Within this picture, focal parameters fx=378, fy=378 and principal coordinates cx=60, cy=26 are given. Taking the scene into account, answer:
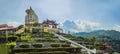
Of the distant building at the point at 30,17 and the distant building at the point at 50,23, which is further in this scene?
the distant building at the point at 50,23

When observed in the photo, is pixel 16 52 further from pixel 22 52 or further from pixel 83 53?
pixel 83 53

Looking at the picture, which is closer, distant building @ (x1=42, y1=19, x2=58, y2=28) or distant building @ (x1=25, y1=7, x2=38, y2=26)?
distant building @ (x1=25, y1=7, x2=38, y2=26)

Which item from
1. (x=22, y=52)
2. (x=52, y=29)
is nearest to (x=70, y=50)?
(x=22, y=52)

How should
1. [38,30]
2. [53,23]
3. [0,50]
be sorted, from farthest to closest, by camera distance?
[53,23]
[38,30]
[0,50]

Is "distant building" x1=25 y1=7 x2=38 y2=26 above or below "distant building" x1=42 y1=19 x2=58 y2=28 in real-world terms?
above

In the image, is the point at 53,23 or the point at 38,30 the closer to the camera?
the point at 38,30

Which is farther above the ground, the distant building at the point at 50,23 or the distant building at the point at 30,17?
the distant building at the point at 30,17

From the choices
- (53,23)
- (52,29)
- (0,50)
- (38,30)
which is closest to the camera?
(0,50)

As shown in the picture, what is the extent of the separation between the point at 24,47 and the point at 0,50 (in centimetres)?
545

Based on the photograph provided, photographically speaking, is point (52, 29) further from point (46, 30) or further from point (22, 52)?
point (22, 52)

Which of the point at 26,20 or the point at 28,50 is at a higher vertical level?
the point at 26,20

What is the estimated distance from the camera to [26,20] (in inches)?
4441

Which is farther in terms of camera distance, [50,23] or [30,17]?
[50,23]

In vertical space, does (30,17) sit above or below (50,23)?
above
